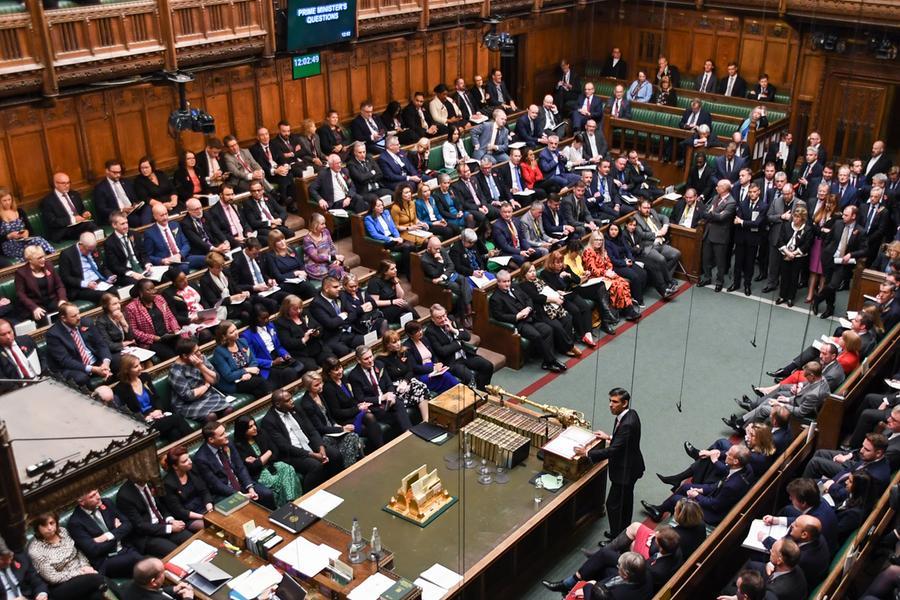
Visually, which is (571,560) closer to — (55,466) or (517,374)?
(517,374)

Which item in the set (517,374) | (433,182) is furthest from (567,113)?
(517,374)

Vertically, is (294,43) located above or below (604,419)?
above

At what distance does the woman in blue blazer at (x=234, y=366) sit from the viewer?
747cm

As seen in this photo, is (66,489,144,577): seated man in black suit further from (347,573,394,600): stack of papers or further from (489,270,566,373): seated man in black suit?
(489,270,566,373): seated man in black suit

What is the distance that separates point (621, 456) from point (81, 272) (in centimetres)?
496

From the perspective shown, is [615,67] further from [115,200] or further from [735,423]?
[115,200]

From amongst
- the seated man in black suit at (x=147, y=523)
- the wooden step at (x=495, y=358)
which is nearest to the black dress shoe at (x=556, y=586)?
the seated man in black suit at (x=147, y=523)

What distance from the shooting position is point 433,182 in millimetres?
10719

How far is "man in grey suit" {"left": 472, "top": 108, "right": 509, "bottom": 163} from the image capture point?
1220cm

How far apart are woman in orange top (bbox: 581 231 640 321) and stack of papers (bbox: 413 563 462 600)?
16.4 ft

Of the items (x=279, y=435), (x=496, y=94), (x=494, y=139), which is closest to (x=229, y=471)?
(x=279, y=435)

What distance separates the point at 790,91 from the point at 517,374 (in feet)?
24.7

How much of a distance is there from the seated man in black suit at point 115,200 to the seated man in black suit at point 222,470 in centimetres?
362

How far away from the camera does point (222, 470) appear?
6.50 metres
